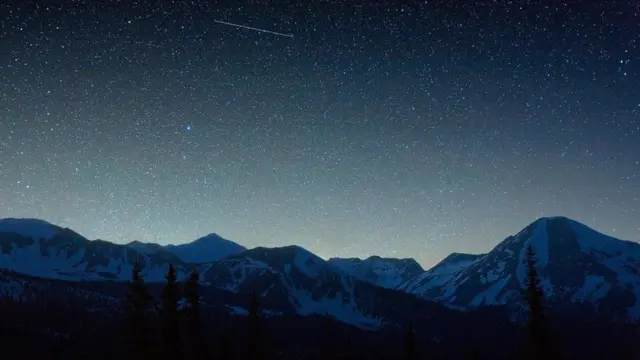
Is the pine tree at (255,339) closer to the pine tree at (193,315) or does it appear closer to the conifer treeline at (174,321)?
the conifer treeline at (174,321)

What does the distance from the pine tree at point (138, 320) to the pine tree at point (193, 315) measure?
723 centimetres

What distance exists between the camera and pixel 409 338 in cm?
5972

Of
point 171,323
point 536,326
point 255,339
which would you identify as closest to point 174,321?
point 171,323

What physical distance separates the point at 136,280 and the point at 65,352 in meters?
188

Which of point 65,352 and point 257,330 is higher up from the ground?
point 257,330

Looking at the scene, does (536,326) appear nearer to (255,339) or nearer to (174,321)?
(174,321)

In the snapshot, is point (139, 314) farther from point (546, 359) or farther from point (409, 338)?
point (409, 338)

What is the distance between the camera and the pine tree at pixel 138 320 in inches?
1128

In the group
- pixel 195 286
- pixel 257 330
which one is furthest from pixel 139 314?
pixel 257 330

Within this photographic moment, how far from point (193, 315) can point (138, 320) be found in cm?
904

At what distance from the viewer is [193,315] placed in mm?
37750

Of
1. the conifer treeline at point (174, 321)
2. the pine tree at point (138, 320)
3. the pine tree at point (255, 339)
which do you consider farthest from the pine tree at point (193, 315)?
the pine tree at point (138, 320)

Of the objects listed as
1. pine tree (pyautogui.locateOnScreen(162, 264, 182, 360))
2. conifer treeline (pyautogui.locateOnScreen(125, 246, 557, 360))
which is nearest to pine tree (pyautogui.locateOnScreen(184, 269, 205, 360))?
conifer treeline (pyautogui.locateOnScreen(125, 246, 557, 360))

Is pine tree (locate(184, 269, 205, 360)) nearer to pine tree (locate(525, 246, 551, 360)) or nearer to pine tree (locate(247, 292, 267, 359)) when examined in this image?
pine tree (locate(247, 292, 267, 359))
